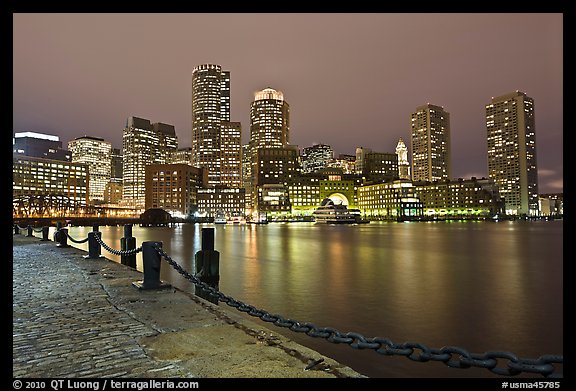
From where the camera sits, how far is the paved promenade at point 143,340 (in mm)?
4582

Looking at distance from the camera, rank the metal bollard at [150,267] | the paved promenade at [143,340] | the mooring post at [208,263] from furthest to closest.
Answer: the mooring post at [208,263]
the metal bollard at [150,267]
the paved promenade at [143,340]

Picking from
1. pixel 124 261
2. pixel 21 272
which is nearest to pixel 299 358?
pixel 21 272

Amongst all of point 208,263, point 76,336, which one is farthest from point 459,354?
point 208,263

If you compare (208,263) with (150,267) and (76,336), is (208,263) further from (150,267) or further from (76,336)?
(76,336)

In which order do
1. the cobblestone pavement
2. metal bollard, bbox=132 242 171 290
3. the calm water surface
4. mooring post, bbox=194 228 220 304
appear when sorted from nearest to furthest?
the cobblestone pavement
metal bollard, bbox=132 242 171 290
the calm water surface
mooring post, bbox=194 228 220 304

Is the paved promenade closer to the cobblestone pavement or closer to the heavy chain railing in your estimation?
the cobblestone pavement

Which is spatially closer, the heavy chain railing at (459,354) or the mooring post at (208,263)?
the heavy chain railing at (459,354)

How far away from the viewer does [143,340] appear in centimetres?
574

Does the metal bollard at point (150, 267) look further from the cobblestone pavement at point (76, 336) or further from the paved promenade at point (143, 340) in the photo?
the cobblestone pavement at point (76, 336)

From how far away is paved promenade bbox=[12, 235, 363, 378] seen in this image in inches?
180

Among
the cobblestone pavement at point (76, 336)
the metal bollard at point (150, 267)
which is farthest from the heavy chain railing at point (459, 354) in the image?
the metal bollard at point (150, 267)

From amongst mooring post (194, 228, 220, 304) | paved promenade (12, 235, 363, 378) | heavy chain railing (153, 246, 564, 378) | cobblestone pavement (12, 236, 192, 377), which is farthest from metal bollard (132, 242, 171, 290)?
heavy chain railing (153, 246, 564, 378)

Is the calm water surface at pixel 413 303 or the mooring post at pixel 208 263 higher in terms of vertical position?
the mooring post at pixel 208 263
